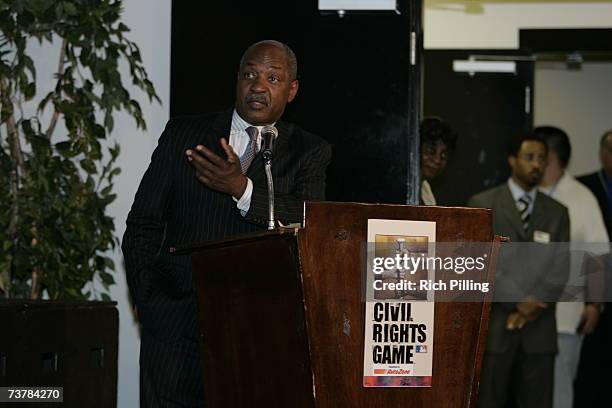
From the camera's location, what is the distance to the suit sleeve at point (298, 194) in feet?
9.26

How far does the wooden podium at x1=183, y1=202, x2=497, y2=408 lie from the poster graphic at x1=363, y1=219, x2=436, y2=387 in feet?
0.06

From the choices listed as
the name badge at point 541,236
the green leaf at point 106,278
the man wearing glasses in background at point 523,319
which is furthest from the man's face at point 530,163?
the green leaf at point 106,278

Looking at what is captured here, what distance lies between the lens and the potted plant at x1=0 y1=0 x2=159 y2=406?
4242 millimetres

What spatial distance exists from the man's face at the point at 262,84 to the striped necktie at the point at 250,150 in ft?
0.08

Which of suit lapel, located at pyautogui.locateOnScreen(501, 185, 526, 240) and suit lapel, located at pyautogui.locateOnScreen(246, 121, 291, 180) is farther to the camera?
suit lapel, located at pyautogui.locateOnScreen(501, 185, 526, 240)

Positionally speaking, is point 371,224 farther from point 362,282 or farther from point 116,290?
point 116,290

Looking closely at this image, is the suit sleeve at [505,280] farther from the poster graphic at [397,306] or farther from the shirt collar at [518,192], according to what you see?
the shirt collar at [518,192]

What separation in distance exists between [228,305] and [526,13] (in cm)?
581

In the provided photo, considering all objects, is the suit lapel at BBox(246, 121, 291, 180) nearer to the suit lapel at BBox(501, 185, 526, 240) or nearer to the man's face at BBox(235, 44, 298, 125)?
the man's face at BBox(235, 44, 298, 125)

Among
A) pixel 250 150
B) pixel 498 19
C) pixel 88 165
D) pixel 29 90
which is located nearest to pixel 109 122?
pixel 88 165

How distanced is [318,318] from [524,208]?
4162 mm

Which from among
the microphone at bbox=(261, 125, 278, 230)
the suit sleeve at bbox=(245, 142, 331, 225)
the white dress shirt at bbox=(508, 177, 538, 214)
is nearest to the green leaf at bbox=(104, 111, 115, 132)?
the suit sleeve at bbox=(245, 142, 331, 225)

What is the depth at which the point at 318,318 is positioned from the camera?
241cm

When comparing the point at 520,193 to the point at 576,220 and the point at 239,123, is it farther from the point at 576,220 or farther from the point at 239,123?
the point at 239,123
